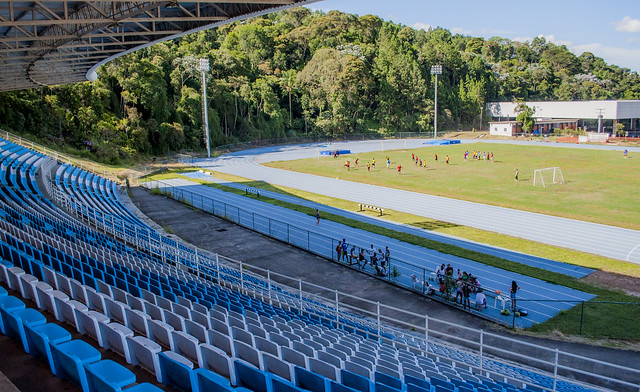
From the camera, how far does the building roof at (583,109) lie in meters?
89.6

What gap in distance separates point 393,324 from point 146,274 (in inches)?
304

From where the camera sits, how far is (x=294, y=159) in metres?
65.4

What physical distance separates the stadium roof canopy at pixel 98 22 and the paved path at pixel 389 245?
33.2ft

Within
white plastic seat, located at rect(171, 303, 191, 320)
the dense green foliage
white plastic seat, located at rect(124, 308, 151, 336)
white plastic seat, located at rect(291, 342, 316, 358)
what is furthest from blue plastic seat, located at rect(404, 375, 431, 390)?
the dense green foliage

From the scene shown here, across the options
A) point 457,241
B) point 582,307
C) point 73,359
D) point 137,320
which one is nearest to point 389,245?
point 457,241

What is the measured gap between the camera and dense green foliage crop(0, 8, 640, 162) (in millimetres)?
54709

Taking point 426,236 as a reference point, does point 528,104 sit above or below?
above

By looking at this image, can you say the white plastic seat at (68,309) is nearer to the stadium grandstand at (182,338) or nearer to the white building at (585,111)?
the stadium grandstand at (182,338)

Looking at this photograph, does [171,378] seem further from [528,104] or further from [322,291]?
[528,104]

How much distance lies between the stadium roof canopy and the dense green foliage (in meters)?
28.4

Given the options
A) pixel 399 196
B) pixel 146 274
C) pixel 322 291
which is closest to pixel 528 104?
pixel 399 196

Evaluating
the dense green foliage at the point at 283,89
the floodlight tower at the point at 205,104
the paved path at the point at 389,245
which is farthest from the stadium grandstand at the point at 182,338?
the floodlight tower at the point at 205,104

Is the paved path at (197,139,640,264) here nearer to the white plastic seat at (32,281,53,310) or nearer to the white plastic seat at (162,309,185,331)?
the white plastic seat at (162,309,185,331)

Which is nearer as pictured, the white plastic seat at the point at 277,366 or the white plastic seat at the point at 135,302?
the white plastic seat at the point at 277,366
